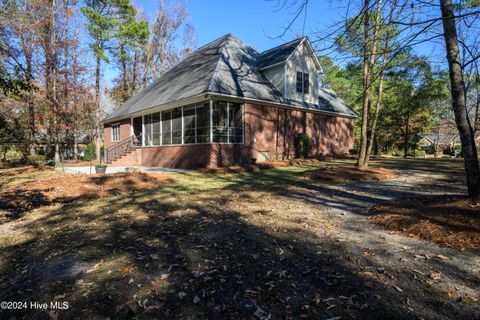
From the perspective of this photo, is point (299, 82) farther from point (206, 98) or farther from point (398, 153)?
point (398, 153)

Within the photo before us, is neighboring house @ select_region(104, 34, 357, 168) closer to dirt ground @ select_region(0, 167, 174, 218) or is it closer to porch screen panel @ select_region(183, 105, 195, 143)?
porch screen panel @ select_region(183, 105, 195, 143)

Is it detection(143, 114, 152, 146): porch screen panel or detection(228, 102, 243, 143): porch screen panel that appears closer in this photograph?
detection(228, 102, 243, 143): porch screen panel

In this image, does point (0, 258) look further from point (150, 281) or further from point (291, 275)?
point (291, 275)

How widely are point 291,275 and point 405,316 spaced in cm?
107

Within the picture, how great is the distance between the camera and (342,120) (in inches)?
844

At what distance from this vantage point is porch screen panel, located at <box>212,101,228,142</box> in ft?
44.9

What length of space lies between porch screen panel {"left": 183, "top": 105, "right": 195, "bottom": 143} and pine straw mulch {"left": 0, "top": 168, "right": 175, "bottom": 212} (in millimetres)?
5392

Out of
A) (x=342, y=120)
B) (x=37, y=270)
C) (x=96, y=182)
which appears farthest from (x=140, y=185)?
(x=342, y=120)

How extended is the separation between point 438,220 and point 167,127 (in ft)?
49.2

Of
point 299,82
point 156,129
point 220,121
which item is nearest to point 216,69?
point 220,121

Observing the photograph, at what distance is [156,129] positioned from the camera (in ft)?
57.5

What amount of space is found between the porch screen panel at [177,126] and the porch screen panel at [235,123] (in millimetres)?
3242

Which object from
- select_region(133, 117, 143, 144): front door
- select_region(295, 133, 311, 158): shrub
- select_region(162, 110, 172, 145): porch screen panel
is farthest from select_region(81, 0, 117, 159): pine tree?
select_region(295, 133, 311, 158): shrub

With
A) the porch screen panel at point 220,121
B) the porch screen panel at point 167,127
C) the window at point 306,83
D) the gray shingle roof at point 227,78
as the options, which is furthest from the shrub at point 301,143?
the porch screen panel at point 167,127
